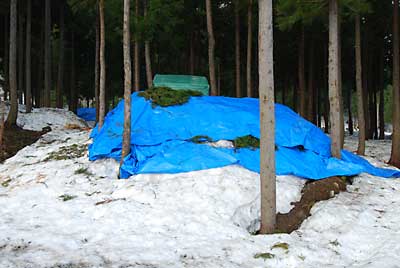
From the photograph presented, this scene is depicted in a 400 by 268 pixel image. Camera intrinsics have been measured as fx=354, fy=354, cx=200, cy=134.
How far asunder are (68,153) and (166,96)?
10.0 ft

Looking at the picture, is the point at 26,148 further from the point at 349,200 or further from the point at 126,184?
the point at 349,200

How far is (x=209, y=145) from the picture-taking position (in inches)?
314

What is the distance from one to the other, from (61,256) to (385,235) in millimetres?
4303

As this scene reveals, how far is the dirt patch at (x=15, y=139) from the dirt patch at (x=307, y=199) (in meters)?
8.07

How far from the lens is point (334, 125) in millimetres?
8273

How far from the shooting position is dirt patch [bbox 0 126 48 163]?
10477mm

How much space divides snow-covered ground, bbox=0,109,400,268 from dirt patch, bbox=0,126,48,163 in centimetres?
265

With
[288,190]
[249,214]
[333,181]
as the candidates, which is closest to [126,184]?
[249,214]

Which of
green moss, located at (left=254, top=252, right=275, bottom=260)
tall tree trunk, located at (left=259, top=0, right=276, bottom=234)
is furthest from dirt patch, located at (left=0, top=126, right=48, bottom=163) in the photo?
green moss, located at (left=254, top=252, right=275, bottom=260)

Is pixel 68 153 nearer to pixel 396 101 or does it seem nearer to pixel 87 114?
pixel 396 101

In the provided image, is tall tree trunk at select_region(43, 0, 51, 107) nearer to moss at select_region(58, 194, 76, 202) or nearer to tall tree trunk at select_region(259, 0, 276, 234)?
moss at select_region(58, 194, 76, 202)

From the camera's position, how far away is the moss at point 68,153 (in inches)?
363

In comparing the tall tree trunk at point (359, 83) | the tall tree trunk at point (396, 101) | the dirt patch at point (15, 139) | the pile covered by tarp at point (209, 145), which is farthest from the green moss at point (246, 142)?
the dirt patch at point (15, 139)

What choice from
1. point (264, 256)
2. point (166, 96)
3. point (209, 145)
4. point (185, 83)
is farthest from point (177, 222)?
point (185, 83)
